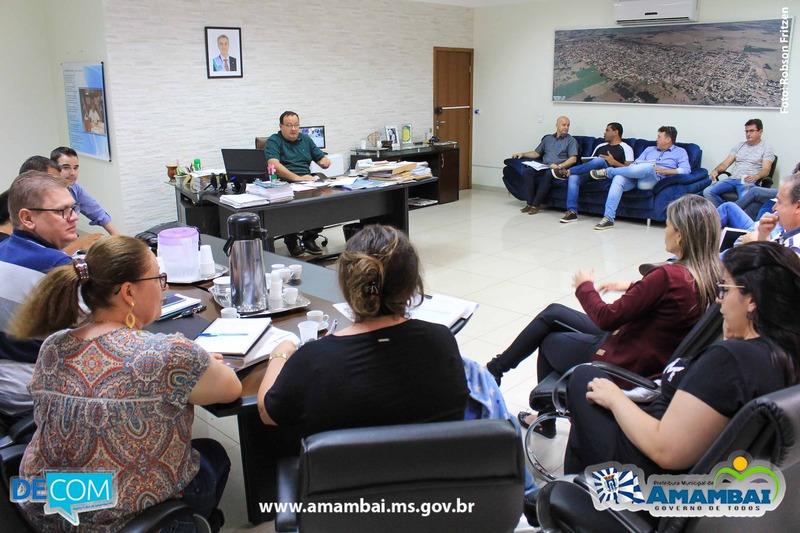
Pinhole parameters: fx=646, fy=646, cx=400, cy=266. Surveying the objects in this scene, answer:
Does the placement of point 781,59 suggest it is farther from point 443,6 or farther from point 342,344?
point 342,344

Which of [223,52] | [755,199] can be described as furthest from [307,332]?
[755,199]

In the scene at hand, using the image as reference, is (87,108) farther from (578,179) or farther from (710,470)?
(710,470)

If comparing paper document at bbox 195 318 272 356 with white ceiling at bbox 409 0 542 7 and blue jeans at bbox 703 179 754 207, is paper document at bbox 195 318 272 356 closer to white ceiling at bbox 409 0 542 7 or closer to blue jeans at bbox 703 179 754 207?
blue jeans at bbox 703 179 754 207

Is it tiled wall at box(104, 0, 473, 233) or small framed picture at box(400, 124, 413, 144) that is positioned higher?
tiled wall at box(104, 0, 473, 233)

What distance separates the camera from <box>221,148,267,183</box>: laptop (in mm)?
5051

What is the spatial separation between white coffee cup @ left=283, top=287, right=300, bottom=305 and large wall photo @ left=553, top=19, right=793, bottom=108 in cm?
652

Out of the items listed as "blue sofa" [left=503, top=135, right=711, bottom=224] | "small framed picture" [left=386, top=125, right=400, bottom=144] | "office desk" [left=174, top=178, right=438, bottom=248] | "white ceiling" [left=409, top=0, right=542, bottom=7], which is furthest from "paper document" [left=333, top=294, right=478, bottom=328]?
"white ceiling" [left=409, top=0, right=542, bottom=7]

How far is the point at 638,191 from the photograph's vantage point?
7348 millimetres

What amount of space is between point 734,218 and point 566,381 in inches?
114

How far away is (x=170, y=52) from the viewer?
621 centimetres

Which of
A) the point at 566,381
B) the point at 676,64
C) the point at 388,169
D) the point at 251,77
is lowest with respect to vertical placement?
the point at 566,381

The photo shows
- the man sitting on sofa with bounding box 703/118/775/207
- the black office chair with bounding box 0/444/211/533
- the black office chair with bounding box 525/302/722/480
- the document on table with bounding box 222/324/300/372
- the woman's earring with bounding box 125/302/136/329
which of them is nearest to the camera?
the black office chair with bounding box 0/444/211/533

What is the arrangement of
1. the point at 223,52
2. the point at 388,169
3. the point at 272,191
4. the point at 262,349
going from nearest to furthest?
the point at 262,349 → the point at 272,191 → the point at 388,169 → the point at 223,52

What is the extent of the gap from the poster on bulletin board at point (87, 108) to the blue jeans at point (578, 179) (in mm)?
5075
